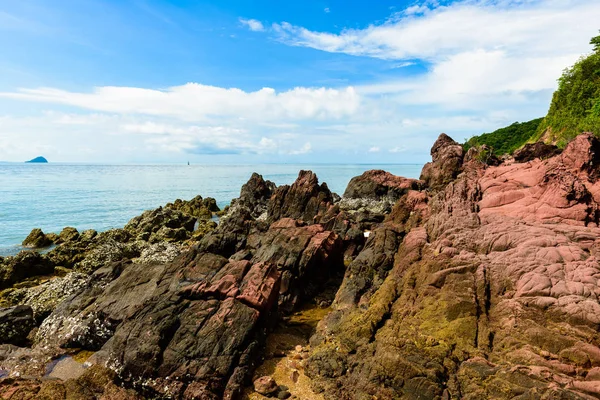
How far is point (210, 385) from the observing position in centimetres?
1362

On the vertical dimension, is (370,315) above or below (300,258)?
below

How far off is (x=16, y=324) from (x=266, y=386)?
1422 cm

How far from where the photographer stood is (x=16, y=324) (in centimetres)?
1850

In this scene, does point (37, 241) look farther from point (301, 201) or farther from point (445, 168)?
point (445, 168)

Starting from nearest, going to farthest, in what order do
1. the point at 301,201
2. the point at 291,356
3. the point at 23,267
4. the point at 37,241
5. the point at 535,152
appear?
the point at 291,356 → the point at 23,267 → the point at 535,152 → the point at 301,201 → the point at 37,241

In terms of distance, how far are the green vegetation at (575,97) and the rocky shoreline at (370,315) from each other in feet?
136

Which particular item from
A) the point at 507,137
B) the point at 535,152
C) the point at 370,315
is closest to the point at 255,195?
the point at 535,152

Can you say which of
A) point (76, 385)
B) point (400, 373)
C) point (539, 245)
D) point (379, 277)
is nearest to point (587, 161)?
point (539, 245)

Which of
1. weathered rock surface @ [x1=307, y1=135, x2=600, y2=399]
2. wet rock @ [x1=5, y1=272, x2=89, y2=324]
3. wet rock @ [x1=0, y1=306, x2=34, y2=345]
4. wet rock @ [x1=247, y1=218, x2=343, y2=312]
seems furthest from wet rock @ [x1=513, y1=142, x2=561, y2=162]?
wet rock @ [x1=0, y1=306, x2=34, y2=345]

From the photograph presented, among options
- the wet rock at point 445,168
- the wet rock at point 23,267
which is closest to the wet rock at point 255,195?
the wet rock at point 445,168

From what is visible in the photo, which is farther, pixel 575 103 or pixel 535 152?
pixel 575 103

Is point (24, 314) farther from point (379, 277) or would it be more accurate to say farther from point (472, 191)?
point (472, 191)

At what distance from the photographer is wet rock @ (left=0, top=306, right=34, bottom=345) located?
1805 cm

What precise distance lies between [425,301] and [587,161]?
12877 mm
